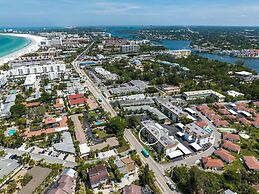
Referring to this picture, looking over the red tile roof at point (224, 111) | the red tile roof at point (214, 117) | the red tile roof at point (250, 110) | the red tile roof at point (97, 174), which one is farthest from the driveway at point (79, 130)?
the red tile roof at point (250, 110)

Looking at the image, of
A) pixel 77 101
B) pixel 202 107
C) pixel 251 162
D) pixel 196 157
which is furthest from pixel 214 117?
pixel 77 101

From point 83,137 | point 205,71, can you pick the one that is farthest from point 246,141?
point 205,71

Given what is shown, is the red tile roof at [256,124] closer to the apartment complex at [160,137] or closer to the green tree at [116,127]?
the apartment complex at [160,137]

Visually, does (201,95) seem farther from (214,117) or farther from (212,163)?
(212,163)

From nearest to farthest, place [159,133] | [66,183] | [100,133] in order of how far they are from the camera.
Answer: [66,183], [159,133], [100,133]

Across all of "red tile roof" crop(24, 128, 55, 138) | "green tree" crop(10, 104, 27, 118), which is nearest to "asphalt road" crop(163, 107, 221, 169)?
"red tile roof" crop(24, 128, 55, 138)

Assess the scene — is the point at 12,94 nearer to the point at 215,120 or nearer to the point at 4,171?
the point at 4,171
